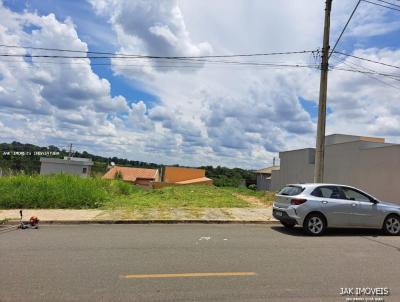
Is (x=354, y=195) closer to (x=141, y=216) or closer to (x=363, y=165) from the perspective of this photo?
(x=141, y=216)

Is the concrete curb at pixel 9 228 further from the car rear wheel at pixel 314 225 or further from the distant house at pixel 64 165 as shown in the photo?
the distant house at pixel 64 165

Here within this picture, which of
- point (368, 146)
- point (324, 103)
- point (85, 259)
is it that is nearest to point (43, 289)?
point (85, 259)

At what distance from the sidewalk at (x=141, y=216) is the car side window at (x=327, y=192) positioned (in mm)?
2733

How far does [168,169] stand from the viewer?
203ft

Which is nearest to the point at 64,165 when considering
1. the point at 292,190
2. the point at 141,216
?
the point at 141,216

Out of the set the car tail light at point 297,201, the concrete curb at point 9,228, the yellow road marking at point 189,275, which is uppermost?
the car tail light at point 297,201

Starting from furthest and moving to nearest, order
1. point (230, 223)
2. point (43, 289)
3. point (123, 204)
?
point (123, 204), point (230, 223), point (43, 289)

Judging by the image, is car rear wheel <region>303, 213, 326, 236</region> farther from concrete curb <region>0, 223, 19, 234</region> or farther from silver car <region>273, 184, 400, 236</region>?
concrete curb <region>0, 223, 19, 234</region>

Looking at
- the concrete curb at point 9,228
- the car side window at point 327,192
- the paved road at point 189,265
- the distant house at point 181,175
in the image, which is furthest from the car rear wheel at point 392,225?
the distant house at point 181,175

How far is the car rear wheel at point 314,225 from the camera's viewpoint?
11906 mm

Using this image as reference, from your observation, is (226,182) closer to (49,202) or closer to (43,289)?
(49,202)

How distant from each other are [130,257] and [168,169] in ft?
176

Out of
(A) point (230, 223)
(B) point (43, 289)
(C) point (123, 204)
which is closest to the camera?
(B) point (43, 289)

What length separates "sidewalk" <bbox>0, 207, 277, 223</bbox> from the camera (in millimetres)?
13736
